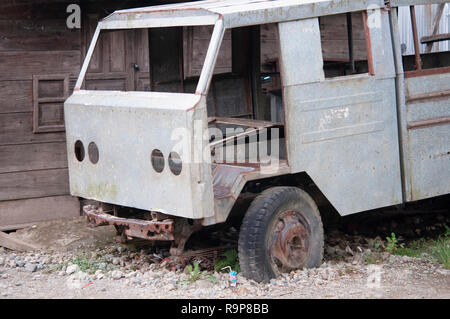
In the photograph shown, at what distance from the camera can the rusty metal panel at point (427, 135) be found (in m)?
6.56

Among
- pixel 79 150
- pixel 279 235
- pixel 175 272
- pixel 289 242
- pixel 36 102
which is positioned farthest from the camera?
pixel 36 102

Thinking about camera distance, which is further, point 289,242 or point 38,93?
point 38,93

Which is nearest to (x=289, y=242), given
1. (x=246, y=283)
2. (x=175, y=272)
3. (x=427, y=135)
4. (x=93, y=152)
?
(x=246, y=283)

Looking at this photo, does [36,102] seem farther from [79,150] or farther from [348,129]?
[348,129]

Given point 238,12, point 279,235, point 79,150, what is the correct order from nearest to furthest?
point 238,12 → point 279,235 → point 79,150

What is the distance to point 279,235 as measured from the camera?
5961mm

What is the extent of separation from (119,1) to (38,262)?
126 inches

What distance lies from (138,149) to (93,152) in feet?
2.35

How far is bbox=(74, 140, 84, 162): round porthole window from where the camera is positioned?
21.3ft

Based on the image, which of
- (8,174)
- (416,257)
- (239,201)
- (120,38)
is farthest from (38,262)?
(416,257)

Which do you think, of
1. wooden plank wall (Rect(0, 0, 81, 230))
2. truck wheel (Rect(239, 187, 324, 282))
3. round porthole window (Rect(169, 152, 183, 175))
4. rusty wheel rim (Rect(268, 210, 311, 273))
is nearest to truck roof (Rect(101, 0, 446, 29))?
round porthole window (Rect(169, 152, 183, 175))

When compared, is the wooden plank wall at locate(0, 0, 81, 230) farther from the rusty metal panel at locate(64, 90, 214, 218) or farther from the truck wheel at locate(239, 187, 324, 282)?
the truck wheel at locate(239, 187, 324, 282)

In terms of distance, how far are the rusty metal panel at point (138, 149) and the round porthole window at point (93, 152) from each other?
0.07 feet

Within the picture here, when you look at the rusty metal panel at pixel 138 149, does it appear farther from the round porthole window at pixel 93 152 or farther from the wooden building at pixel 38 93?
the wooden building at pixel 38 93
